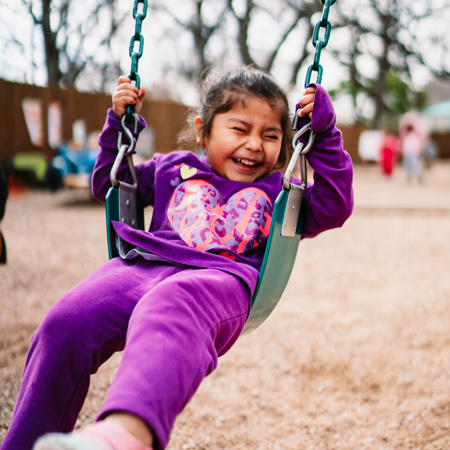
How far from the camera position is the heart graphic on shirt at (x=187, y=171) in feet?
5.91

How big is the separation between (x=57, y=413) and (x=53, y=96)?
353 inches

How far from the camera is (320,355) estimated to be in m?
2.70

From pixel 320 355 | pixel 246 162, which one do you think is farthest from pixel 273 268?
pixel 320 355

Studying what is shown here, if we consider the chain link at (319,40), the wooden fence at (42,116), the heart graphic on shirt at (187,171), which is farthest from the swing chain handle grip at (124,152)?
the wooden fence at (42,116)

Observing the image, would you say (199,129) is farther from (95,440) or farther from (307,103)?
(95,440)

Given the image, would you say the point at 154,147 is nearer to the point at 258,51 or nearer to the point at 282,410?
the point at 258,51

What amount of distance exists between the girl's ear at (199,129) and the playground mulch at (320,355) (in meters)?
1.01

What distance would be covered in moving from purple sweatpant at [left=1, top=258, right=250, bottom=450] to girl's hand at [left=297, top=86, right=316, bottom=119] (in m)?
0.53

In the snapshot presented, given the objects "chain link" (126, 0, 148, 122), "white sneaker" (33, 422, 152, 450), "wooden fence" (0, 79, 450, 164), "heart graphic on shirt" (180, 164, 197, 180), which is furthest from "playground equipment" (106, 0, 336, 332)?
"wooden fence" (0, 79, 450, 164)

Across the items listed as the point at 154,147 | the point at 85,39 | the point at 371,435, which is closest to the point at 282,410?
the point at 371,435

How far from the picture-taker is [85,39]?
12.0m

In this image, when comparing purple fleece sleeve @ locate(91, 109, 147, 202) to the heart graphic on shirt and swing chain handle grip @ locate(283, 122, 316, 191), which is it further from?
swing chain handle grip @ locate(283, 122, 316, 191)

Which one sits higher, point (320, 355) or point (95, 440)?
point (95, 440)

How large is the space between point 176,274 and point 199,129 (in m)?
0.70
